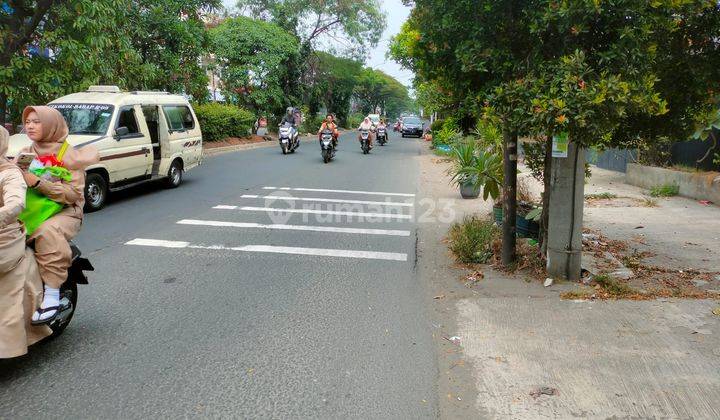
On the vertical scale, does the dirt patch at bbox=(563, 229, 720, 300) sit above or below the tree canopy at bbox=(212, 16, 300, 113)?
below

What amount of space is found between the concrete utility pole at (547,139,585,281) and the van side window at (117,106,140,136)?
8433mm

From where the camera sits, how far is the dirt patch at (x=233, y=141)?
86.0 feet

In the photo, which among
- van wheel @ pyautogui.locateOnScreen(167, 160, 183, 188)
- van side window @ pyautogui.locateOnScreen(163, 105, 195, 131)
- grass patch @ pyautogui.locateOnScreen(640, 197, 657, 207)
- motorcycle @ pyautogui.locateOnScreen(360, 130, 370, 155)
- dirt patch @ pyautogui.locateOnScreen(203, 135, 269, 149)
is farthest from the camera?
dirt patch @ pyautogui.locateOnScreen(203, 135, 269, 149)

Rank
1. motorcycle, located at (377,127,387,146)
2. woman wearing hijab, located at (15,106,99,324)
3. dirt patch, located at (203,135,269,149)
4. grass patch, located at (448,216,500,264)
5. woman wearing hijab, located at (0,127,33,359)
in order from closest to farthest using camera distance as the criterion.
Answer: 1. woman wearing hijab, located at (0,127,33,359)
2. woman wearing hijab, located at (15,106,99,324)
3. grass patch, located at (448,216,500,264)
4. dirt patch, located at (203,135,269,149)
5. motorcycle, located at (377,127,387,146)

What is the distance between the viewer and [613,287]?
5859mm

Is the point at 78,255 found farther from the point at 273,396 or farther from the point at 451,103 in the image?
the point at 451,103

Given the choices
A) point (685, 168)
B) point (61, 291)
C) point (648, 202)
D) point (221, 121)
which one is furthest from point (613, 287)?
point (221, 121)

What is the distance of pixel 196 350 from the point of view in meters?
4.38

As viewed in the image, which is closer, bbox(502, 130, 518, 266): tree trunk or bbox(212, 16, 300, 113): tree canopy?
bbox(502, 130, 518, 266): tree trunk

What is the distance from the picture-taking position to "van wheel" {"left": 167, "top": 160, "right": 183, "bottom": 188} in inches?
513

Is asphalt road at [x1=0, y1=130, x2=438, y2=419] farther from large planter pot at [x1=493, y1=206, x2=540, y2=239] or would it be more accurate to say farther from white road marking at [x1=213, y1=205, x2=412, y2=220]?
large planter pot at [x1=493, y1=206, x2=540, y2=239]

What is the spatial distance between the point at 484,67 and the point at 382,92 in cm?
8988

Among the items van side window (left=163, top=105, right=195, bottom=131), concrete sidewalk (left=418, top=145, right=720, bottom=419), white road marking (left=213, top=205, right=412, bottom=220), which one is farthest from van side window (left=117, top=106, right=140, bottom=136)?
concrete sidewalk (left=418, top=145, right=720, bottom=419)

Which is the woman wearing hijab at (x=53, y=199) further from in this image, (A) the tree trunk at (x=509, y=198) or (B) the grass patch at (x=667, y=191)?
(B) the grass patch at (x=667, y=191)
